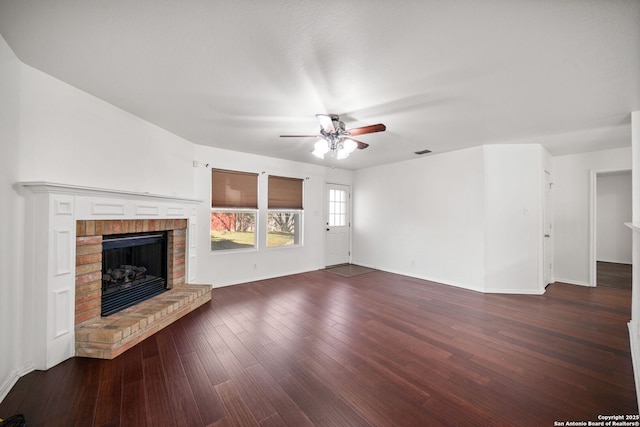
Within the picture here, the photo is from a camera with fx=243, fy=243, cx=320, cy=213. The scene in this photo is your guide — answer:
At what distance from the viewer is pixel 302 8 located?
1.40 meters

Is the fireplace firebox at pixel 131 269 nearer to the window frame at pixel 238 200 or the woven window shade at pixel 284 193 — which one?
the window frame at pixel 238 200

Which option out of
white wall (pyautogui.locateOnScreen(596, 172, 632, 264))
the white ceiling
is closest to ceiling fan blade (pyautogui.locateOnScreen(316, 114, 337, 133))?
the white ceiling

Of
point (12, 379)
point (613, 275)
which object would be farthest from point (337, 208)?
point (613, 275)

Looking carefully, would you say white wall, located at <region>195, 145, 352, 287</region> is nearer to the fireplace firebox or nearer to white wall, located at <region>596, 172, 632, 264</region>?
the fireplace firebox

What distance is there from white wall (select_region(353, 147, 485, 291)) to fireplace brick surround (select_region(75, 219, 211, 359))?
423 cm

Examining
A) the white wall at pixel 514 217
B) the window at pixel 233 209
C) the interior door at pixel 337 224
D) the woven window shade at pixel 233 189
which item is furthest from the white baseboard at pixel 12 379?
the white wall at pixel 514 217

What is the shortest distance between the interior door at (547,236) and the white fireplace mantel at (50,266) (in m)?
6.47

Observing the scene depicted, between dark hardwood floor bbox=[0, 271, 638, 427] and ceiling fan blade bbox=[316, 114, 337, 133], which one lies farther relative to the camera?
ceiling fan blade bbox=[316, 114, 337, 133]

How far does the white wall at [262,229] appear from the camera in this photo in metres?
4.23

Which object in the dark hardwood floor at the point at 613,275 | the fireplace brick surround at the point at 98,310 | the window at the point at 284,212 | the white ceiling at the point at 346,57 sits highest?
the white ceiling at the point at 346,57

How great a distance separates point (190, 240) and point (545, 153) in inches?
243

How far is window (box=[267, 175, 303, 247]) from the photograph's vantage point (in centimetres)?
511

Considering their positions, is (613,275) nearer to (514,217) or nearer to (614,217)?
(614,217)

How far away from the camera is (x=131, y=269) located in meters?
3.20
